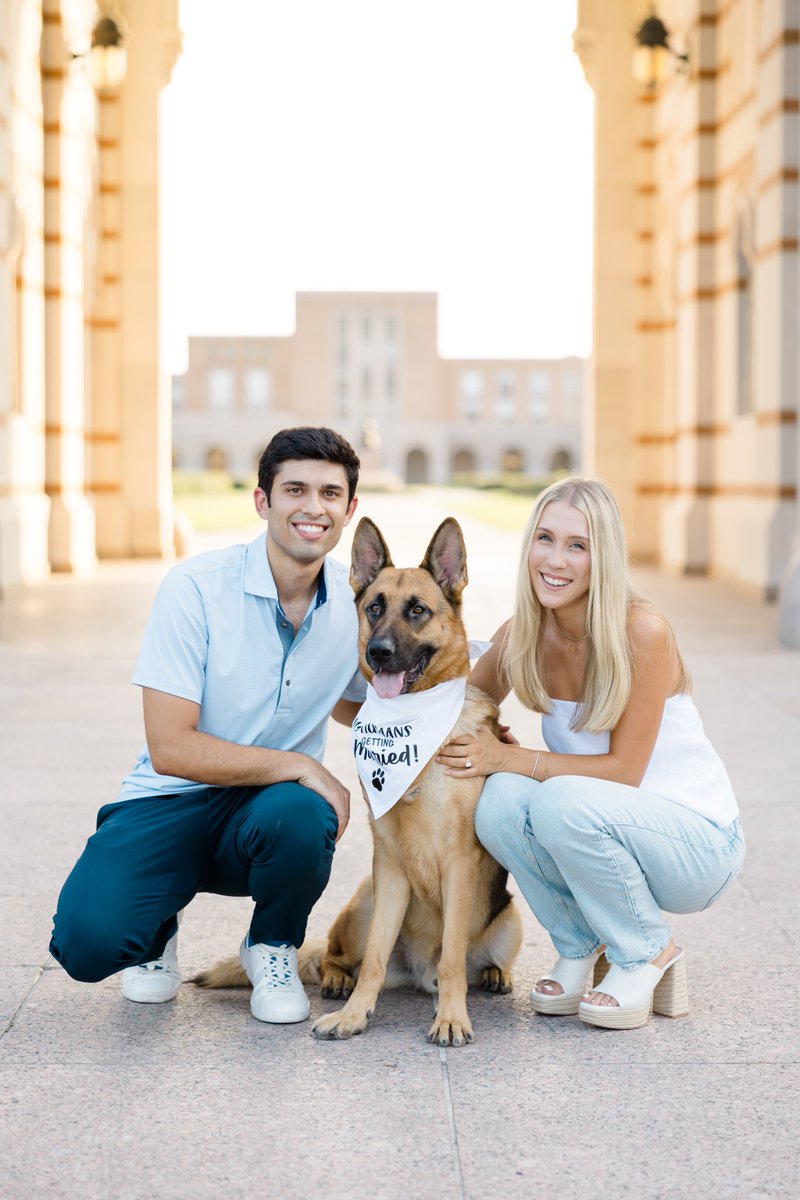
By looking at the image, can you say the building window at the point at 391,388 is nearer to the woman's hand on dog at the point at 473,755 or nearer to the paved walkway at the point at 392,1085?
the paved walkway at the point at 392,1085

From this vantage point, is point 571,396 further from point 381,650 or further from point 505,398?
point 381,650

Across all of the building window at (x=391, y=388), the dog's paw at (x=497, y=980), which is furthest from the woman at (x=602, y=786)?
the building window at (x=391, y=388)

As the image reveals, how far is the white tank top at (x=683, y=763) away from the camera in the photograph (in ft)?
12.9

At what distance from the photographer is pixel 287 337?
93.8 m

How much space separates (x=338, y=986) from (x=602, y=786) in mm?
994

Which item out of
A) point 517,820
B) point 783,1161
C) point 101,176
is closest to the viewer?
point 783,1161

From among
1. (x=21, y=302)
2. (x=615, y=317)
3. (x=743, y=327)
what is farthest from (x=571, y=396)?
(x=21, y=302)

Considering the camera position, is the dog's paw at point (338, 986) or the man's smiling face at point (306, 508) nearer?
the man's smiling face at point (306, 508)

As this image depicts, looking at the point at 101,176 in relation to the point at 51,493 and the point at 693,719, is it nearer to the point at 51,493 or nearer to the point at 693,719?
the point at 51,493

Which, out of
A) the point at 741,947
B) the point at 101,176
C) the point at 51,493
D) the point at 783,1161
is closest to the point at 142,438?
the point at 51,493

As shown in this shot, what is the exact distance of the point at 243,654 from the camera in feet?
13.0

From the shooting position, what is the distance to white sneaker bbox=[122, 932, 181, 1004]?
12.8 ft

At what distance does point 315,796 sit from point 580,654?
862mm

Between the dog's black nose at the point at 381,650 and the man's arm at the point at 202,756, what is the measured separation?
41 cm
